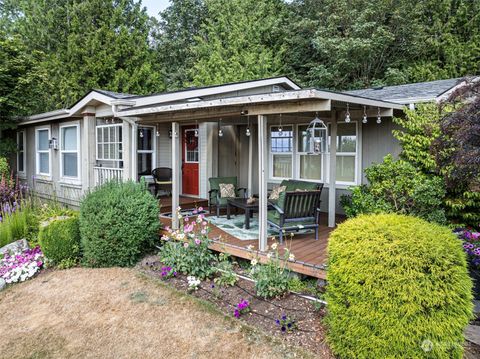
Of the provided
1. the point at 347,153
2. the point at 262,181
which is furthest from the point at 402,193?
the point at 262,181

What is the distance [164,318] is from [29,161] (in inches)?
439

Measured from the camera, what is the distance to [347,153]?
7828mm

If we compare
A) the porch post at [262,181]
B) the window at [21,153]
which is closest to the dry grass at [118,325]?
the porch post at [262,181]

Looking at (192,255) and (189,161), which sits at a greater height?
(189,161)

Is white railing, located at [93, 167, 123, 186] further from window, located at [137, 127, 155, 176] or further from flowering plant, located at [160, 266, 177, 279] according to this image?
flowering plant, located at [160, 266, 177, 279]

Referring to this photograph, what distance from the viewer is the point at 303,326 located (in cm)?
387

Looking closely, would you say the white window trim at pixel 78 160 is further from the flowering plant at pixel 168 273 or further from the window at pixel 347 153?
the window at pixel 347 153

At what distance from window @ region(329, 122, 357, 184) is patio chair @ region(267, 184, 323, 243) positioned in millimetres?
2260

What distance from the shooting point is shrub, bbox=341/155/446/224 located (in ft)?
18.2

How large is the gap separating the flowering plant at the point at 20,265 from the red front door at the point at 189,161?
438cm

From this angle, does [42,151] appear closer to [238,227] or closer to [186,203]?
[186,203]

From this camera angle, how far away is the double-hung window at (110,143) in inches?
342

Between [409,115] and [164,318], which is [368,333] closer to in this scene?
[164,318]

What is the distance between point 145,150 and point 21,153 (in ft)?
22.5
